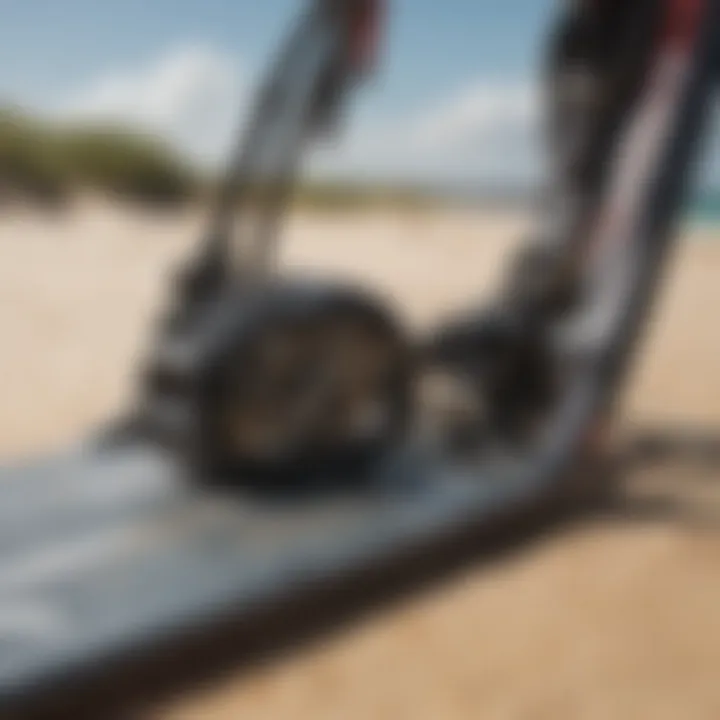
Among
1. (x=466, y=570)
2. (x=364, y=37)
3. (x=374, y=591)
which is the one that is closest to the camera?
(x=374, y=591)

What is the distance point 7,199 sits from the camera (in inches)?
125

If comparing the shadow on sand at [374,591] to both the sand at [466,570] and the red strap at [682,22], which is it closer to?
the sand at [466,570]

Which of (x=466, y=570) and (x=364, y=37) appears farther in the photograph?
(x=364, y=37)

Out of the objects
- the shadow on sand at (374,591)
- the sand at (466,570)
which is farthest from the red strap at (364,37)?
the shadow on sand at (374,591)

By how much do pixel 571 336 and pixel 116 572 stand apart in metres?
1.21

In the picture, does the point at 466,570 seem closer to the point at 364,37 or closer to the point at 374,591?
the point at 374,591

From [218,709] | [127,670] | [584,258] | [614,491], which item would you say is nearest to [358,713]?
[218,709]

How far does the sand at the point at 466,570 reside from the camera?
6.38 ft

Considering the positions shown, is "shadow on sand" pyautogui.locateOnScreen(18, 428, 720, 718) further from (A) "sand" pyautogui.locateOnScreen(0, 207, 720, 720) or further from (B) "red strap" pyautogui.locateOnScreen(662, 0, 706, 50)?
(B) "red strap" pyautogui.locateOnScreen(662, 0, 706, 50)

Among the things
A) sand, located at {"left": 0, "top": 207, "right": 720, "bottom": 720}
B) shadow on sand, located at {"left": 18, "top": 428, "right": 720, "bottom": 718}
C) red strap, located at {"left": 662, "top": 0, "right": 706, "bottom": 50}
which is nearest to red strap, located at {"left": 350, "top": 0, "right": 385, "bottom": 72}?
Answer: sand, located at {"left": 0, "top": 207, "right": 720, "bottom": 720}

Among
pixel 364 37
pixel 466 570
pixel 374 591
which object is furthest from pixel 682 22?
pixel 374 591

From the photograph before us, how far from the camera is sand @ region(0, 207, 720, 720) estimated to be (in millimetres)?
1943

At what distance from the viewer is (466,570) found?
2.41 meters

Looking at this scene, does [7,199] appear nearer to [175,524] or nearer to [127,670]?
[175,524]
